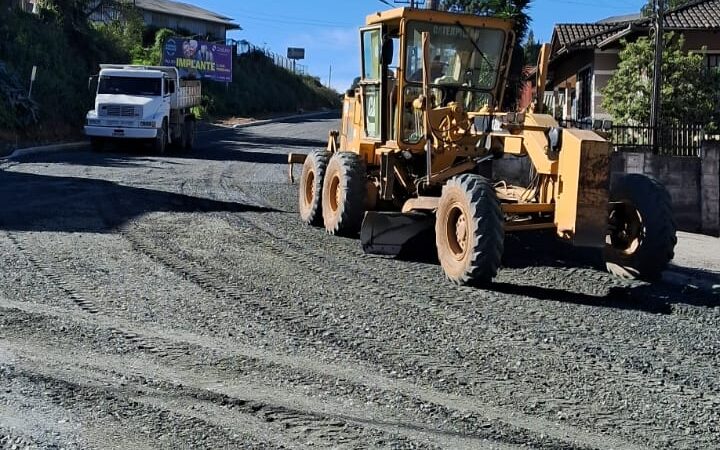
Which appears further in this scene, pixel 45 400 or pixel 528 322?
pixel 528 322

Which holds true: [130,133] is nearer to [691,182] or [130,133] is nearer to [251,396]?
[691,182]

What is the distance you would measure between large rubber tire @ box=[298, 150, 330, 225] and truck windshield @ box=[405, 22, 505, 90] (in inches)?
103

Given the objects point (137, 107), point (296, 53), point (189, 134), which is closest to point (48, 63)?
point (189, 134)

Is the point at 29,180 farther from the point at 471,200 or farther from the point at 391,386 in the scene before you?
the point at 391,386

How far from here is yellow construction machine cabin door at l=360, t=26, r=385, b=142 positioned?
38.0 feet

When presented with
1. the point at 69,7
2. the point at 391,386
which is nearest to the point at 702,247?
the point at 391,386

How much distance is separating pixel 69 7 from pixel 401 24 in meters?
35.7

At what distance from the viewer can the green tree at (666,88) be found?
64.7 feet

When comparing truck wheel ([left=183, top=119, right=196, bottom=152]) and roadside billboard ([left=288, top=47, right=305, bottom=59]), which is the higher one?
roadside billboard ([left=288, top=47, right=305, bottom=59])

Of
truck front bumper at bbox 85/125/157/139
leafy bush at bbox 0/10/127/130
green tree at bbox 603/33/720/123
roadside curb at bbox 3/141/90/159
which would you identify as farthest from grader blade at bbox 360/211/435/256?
leafy bush at bbox 0/10/127/130

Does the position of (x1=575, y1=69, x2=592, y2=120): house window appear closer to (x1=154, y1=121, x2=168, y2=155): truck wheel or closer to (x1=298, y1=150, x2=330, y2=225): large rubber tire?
(x1=154, y1=121, x2=168, y2=155): truck wheel

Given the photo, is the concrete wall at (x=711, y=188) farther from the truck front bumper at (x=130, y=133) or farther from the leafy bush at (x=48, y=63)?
the leafy bush at (x=48, y=63)

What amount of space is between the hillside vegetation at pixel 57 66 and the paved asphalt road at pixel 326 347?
69.3ft

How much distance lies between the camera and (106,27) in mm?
49750
